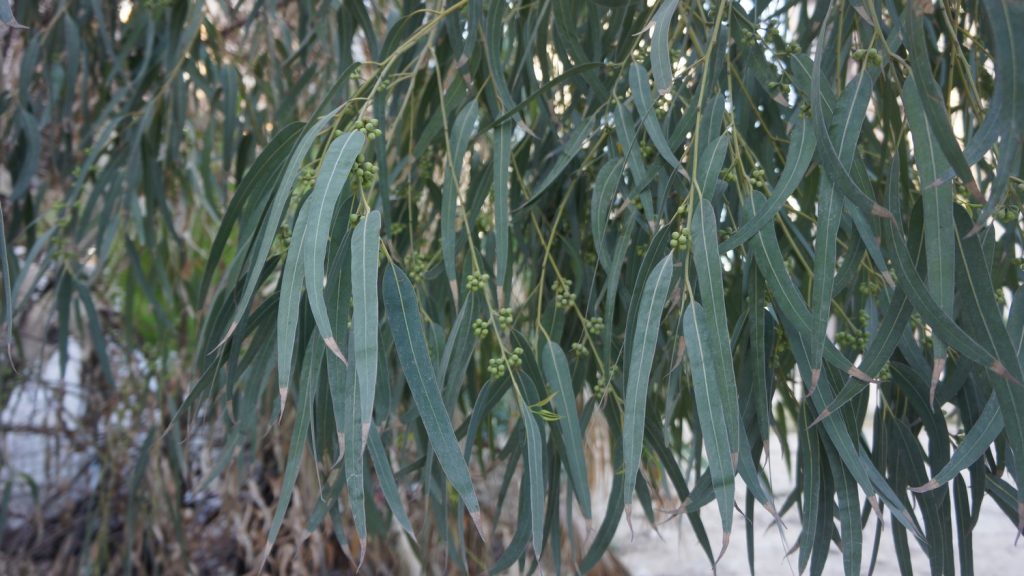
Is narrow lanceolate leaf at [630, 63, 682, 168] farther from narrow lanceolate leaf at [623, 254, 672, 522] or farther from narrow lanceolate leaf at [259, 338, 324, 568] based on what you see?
narrow lanceolate leaf at [259, 338, 324, 568]

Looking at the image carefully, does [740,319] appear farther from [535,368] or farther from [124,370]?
[124,370]

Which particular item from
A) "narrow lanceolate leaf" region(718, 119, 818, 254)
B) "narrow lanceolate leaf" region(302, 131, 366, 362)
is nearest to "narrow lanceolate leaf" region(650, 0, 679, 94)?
"narrow lanceolate leaf" region(718, 119, 818, 254)

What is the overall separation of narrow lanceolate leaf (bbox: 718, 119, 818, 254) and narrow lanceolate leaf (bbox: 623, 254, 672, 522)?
5 cm

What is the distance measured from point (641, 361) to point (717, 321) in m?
0.07

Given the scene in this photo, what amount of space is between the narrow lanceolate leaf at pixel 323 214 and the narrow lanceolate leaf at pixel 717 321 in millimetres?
257

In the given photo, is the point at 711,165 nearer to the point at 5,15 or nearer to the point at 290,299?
the point at 290,299

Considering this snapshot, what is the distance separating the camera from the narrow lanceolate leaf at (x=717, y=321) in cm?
→ 64

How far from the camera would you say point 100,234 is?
52.3 inches

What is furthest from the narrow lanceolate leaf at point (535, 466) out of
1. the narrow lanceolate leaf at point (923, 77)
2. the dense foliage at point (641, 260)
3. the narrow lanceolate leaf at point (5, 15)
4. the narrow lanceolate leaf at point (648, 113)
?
the narrow lanceolate leaf at point (5, 15)

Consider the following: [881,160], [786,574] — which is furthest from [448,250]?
[786,574]

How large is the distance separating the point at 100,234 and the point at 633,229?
820mm

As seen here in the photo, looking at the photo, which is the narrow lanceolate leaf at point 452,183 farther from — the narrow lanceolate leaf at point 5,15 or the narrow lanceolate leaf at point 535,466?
the narrow lanceolate leaf at point 5,15

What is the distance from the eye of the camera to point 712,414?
640 millimetres

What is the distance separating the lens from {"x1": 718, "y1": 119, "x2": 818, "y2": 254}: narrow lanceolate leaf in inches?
26.9
